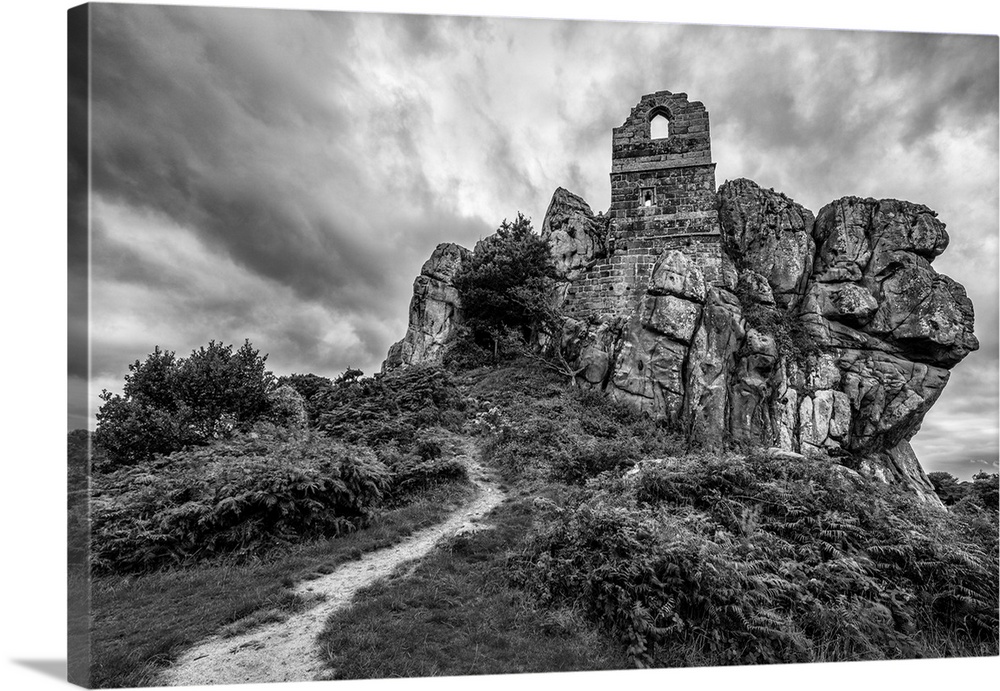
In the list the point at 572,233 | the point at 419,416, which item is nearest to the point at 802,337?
→ the point at 572,233

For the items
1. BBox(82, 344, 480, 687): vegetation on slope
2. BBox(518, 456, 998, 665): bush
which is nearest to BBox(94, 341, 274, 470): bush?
BBox(82, 344, 480, 687): vegetation on slope

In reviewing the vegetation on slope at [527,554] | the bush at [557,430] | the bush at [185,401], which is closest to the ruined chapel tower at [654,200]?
the bush at [557,430]

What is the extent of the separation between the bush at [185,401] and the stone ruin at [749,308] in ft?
40.1

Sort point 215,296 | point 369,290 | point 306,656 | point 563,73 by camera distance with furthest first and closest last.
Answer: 1. point 369,290
2. point 563,73
3. point 215,296
4. point 306,656

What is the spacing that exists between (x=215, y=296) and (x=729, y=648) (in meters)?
9.32

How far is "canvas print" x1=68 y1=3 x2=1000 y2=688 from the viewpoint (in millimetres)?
Result: 5832

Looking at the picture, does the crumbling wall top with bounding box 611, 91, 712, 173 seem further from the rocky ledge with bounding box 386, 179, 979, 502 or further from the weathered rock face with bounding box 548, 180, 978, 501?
the weathered rock face with bounding box 548, 180, 978, 501

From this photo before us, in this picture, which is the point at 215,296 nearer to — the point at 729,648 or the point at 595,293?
the point at 729,648

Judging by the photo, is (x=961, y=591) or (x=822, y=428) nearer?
(x=961, y=591)

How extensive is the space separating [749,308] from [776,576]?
1672 centimetres

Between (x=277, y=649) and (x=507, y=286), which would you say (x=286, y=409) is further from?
(x=507, y=286)

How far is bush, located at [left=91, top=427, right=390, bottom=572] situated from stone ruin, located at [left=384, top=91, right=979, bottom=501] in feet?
39.0

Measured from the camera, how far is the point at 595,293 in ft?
77.2

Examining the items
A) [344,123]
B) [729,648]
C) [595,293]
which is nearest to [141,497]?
[344,123]
